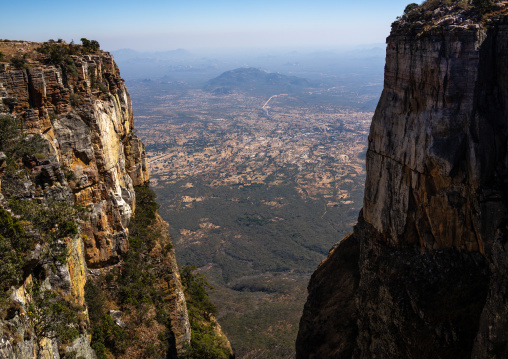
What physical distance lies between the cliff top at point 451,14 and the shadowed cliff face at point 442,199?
335mm

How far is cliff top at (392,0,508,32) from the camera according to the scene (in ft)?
56.9

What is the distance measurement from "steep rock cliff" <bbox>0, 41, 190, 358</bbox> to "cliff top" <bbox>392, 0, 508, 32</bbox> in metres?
18.2

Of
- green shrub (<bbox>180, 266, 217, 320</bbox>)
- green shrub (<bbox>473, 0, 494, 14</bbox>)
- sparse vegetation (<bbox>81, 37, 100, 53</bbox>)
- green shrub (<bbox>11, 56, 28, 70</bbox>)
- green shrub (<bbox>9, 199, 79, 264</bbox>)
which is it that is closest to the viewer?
green shrub (<bbox>9, 199, 79, 264</bbox>)

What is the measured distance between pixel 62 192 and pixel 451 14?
20693mm

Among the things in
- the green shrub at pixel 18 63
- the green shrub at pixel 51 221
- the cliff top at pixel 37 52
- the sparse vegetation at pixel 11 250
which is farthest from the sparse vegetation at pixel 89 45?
the sparse vegetation at pixel 11 250

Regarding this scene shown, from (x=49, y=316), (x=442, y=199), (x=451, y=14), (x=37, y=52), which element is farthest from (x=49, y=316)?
(x=451, y=14)

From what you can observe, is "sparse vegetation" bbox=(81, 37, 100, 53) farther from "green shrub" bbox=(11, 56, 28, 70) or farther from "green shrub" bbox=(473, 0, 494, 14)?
"green shrub" bbox=(473, 0, 494, 14)

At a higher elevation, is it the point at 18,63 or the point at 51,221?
the point at 18,63

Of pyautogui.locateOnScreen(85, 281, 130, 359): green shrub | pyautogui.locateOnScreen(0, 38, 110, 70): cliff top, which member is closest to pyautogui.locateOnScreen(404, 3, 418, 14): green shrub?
pyautogui.locateOnScreen(0, 38, 110, 70): cliff top

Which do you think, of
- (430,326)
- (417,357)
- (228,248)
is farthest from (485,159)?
(228,248)

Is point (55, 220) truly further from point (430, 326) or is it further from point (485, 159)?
point (485, 159)

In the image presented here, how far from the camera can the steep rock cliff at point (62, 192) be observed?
1405cm

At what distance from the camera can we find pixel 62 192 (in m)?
18.0

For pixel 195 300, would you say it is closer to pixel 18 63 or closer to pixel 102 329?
pixel 102 329
